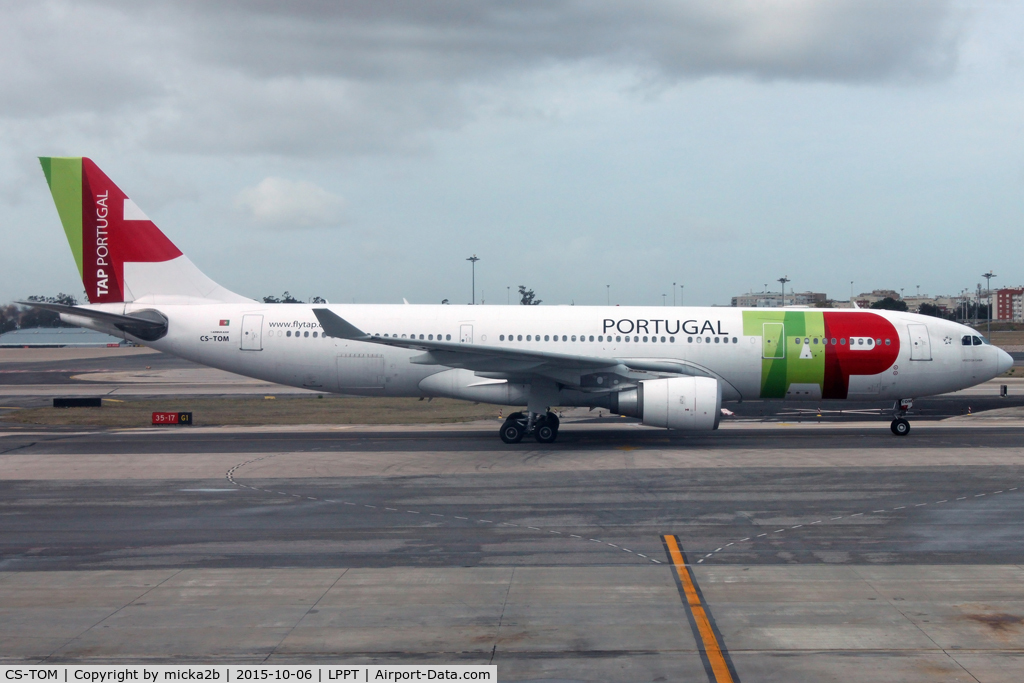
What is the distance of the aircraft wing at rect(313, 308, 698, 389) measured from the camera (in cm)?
1997

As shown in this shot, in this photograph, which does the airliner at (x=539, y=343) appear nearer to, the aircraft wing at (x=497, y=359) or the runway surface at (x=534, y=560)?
the aircraft wing at (x=497, y=359)

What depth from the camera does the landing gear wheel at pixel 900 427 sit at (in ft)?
76.4

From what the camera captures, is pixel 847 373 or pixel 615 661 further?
pixel 847 373

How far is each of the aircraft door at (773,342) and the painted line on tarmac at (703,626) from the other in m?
12.8

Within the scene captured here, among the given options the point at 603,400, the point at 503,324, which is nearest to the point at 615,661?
the point at 603,400

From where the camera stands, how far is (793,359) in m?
22.7

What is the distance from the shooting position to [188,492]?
618 inches

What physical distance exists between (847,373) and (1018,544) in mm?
11616

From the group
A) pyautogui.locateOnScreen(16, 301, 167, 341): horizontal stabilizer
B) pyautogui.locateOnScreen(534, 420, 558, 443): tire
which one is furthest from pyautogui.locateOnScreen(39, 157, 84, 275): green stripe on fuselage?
pyautogui.locateOnScreen(534, 420, 558, 443): tire

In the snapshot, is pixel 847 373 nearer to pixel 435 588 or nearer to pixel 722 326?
pixel 722 326

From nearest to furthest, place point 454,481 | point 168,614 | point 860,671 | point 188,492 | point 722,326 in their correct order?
point 860,671, point 168,614, point 188,492, point 454,481, point 722,326

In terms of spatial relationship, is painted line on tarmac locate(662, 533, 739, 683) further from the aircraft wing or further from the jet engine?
the aircraft wing

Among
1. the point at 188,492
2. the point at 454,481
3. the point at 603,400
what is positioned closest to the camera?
the point at 188,492

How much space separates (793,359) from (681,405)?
184 inches
